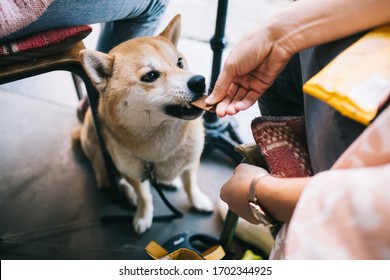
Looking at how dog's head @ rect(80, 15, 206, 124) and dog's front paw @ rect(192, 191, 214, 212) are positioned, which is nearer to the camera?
dog's head @ rect(80, 15, 206, 124)

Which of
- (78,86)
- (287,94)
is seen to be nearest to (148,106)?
(287,94)

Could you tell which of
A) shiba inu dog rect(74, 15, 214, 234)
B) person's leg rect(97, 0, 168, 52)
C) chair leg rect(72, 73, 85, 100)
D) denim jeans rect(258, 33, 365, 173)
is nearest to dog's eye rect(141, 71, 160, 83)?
shiba inu dog rect(74, 15, 214, 234)

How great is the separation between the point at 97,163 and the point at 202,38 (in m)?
0.96

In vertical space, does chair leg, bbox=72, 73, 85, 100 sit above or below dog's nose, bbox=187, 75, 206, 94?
below

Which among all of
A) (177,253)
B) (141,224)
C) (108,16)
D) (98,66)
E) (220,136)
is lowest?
(141,224)

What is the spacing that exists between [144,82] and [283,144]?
0.47 meters

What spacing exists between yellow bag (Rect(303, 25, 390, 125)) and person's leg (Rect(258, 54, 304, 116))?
30 centimetres

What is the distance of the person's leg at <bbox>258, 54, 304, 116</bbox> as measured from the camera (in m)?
0.88

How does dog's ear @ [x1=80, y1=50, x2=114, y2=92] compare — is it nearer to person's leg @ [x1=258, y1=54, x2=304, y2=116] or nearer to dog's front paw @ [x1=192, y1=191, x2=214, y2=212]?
person's leg @ [x1=258, y1=54, x2=304, y2=116]

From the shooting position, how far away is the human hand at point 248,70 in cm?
70

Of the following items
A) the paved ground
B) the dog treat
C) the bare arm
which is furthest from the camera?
the paved ground

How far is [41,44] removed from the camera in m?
0.87

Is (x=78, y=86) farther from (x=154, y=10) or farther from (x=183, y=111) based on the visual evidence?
(x=183, y=111)
